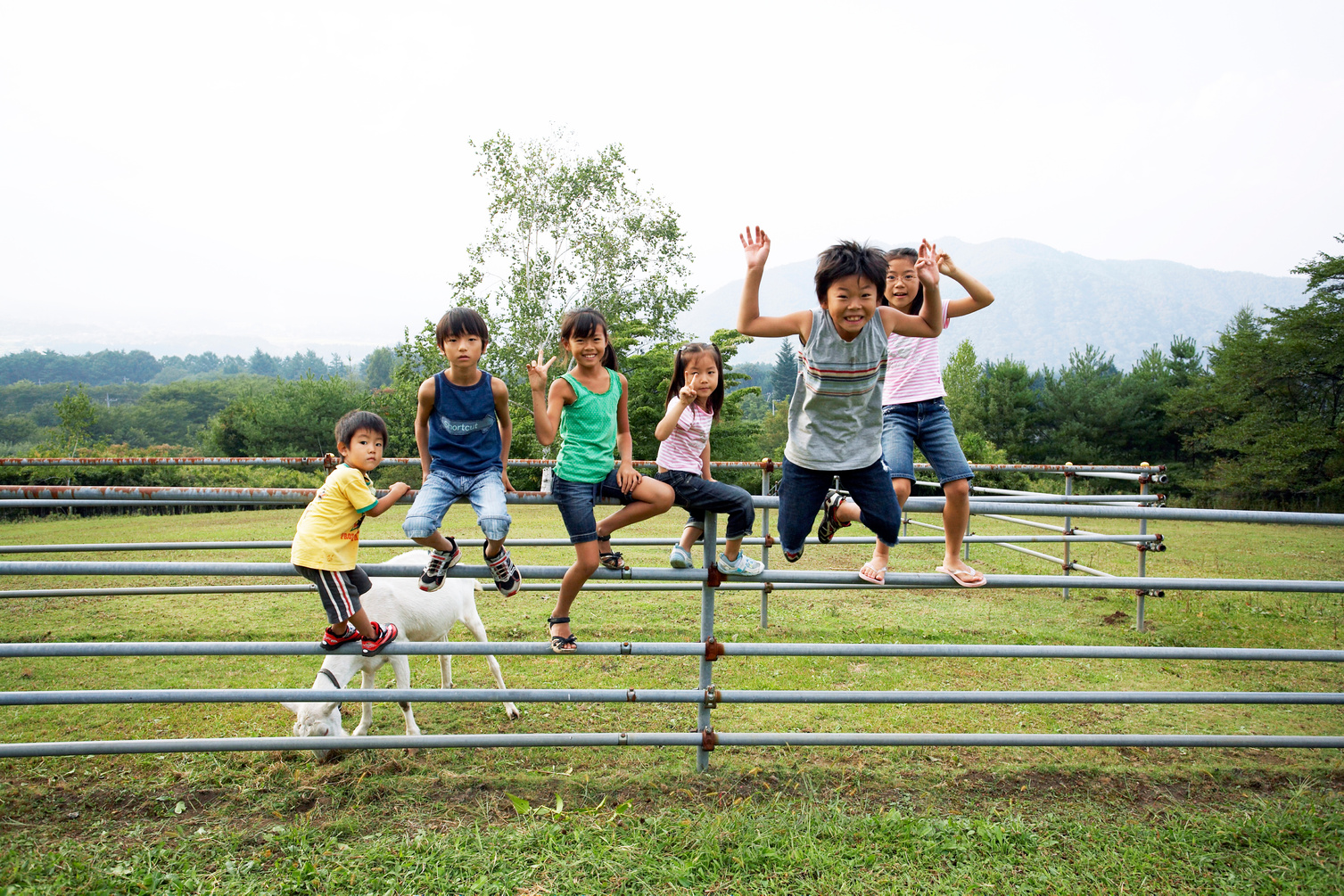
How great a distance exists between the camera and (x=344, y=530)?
9.88 ft

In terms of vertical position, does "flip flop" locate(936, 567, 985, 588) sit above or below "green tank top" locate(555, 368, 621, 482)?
below

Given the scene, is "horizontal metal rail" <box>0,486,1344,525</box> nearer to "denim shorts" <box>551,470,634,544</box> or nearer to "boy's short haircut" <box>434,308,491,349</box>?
"denim shorts" <box>551,470,634,544</box>

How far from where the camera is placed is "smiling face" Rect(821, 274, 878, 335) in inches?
113

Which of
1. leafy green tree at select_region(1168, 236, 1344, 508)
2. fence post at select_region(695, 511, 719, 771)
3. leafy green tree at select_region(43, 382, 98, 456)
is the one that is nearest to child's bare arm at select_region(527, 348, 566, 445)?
fence post at select_region(695, 511, 719, 771)

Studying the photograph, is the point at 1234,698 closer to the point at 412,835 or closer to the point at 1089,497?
the point at 412,835

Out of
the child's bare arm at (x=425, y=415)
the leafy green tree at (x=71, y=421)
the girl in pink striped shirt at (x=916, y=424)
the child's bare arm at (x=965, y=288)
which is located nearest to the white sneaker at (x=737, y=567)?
the girl in pink striped shirt at (x=916, y=424)

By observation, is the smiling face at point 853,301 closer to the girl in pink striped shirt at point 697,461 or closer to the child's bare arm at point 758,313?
the child's bare arm at point 758,313

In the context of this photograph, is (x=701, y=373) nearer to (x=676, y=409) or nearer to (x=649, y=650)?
(x=676, y=409)

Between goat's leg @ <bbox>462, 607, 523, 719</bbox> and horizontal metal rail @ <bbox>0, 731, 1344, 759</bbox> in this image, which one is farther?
goat's leg @ <bbox>462, 607, 523, 719</bbox>

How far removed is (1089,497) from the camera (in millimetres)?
7566

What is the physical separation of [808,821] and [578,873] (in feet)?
3.36

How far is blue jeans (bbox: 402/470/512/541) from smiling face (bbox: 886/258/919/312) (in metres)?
2.06

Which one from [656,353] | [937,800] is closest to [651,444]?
[656,353]

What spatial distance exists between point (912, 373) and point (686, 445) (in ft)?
4.13
